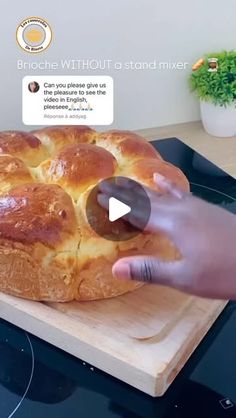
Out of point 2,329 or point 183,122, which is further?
point 183,122

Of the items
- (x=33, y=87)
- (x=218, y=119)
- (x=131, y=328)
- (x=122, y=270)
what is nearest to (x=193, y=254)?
(x=122, y=270)

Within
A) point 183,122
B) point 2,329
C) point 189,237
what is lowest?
point 2,329

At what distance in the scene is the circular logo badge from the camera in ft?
2.72

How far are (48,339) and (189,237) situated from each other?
0.21m

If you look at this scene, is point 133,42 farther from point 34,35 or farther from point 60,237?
point 60,237

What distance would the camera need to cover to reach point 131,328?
1.94ft

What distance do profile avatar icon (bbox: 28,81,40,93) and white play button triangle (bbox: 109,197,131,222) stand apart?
32cm

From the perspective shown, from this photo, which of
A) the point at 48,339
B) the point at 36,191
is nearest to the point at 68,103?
the point at 36,191

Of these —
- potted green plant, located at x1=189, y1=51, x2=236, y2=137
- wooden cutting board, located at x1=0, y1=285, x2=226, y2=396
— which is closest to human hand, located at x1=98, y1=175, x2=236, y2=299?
wooden cutting board, located at x1=0, y1=285, x2=226, y2=396

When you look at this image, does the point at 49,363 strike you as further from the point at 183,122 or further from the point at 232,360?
the point at 183,122

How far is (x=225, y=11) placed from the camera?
3.22 ft

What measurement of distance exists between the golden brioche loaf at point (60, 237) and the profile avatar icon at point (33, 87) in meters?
0.20

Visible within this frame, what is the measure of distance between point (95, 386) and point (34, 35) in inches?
21.0

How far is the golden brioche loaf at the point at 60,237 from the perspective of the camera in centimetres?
59
